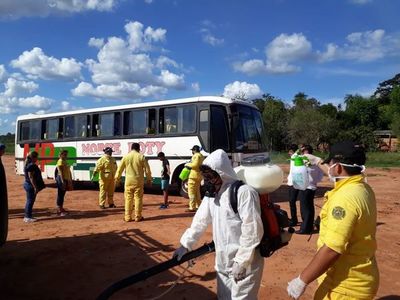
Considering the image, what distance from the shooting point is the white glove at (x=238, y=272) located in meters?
3.24

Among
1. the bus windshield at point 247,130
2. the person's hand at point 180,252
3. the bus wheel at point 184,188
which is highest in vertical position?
the bus windshield at point 247,130

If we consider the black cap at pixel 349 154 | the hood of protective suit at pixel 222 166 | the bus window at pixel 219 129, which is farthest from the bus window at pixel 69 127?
the black cap at pixel 349 154

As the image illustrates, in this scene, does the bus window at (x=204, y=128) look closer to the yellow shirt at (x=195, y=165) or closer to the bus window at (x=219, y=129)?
the bus window at (x=219, y=129)

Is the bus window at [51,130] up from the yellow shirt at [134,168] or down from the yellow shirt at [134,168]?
up

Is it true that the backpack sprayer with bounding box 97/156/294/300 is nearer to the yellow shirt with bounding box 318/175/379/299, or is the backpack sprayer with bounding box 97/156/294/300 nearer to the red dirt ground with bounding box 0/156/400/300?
the yellow shirt with bounding box 318/175/379/299

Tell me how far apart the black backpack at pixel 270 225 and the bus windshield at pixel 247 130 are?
29.7ft

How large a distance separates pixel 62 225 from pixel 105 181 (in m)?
2.39

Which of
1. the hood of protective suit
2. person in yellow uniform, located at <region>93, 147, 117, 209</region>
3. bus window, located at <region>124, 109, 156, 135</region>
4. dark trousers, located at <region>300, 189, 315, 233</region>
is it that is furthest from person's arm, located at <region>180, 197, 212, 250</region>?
bus window, located at <region>124, 109, 156, 135</region>

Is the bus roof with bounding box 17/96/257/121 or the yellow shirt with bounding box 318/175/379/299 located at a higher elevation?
the bus roof with bounding box 17/96/257/121

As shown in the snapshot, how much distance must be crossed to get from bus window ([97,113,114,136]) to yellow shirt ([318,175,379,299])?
13.4m

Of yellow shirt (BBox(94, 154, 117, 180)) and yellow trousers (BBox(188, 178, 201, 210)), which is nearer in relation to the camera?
yellow trousers (BBox(188, 178, 201, 210))

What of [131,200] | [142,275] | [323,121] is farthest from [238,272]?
[323,121]

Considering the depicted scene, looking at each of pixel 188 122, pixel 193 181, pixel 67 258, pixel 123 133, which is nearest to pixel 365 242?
pixel 67 258

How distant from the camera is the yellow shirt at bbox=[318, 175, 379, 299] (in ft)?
8.34
